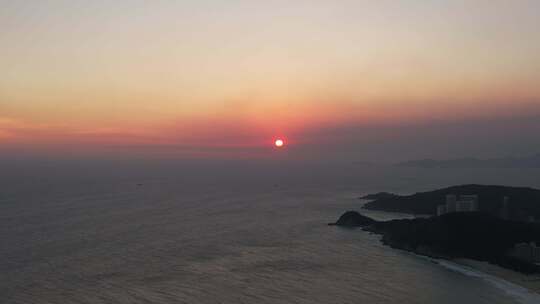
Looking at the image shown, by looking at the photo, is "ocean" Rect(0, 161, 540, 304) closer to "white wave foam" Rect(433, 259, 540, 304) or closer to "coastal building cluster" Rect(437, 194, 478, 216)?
"white wave foam" Rect(433, 259, 540, 304)

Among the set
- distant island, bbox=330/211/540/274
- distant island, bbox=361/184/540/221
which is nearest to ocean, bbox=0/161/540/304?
distant island, bbox=330/211/540/274

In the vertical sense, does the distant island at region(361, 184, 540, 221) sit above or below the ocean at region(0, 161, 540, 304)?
above

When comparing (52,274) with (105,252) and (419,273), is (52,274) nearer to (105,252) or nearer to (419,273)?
(105,252)

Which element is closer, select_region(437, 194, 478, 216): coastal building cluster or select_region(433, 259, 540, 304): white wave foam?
select_region(433, 259, 540, 304): white wave foam

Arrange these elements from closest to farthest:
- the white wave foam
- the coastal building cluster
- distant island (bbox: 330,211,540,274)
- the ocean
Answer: the ocean < the white wave foam < distant island (bbox: 330,211,540,274) < the coastal building cluster

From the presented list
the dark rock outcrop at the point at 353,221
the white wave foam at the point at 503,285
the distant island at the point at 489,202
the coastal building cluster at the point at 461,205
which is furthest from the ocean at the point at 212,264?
the distant island at the point at 489,202

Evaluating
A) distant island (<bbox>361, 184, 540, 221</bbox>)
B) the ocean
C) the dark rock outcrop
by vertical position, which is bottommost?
the ocean

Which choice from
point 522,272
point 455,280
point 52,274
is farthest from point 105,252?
point 522,272

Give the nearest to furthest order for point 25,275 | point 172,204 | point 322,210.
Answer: point 25,275
point 322,210
point 172,204
